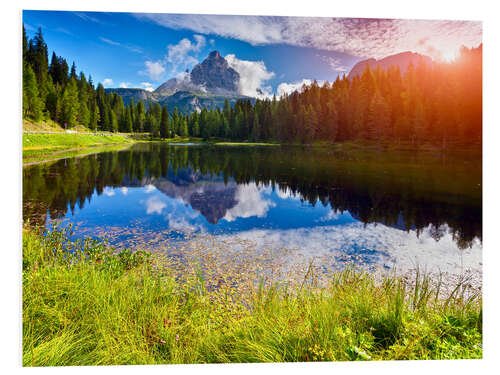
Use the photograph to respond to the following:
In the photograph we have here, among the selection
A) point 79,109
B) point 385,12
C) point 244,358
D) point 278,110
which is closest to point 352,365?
point 244,358

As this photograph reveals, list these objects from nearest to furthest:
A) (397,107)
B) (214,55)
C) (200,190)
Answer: (214,55) < (397,107) < (200,190)

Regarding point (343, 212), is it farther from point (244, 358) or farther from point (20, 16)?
point (20, 16)

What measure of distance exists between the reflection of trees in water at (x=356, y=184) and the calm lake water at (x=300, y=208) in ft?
0.16

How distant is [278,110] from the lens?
17969 millimetres

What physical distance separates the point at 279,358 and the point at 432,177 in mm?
13026

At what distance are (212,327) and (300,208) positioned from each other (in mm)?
7515

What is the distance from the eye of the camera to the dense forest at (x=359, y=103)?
5582 millimetres

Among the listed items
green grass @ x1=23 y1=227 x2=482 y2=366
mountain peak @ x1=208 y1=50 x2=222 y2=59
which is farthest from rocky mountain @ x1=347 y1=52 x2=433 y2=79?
green grass @ x1=23 y1=227 x2=482 y2=366

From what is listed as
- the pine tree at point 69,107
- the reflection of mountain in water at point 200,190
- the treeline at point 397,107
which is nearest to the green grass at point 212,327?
the treeline at point 397,107

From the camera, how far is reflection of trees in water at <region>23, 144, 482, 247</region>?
324 inches

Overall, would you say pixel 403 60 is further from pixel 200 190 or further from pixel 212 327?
pixel 200 190

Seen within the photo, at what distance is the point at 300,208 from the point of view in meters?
10.5

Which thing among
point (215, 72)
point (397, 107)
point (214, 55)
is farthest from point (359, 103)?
point (214, 55)

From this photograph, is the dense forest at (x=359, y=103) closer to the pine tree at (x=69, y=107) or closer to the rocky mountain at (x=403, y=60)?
the pine tree at (x=69, y=107)
